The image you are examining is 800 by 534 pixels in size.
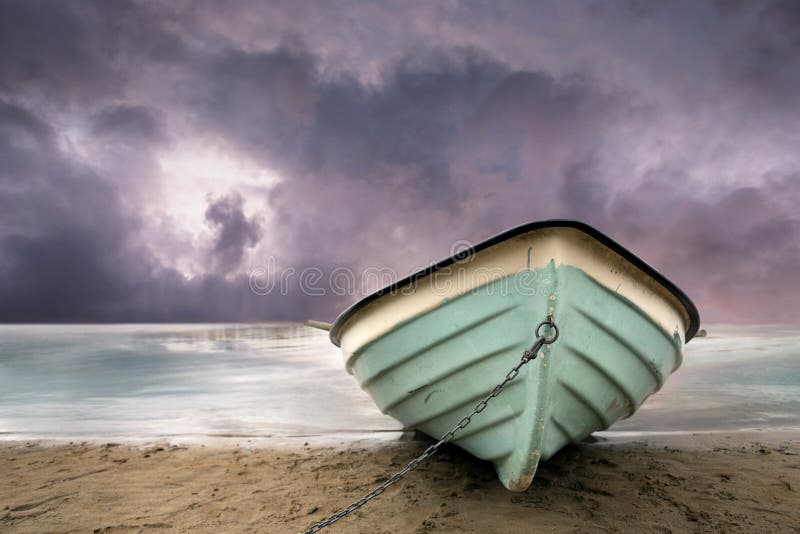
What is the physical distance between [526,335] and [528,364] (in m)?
0.20

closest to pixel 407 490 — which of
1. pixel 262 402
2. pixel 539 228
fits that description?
pixel 539 228

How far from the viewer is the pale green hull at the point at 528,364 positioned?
283cm

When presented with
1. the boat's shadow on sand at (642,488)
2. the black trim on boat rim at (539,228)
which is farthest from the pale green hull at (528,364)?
the boat's shadow on sand at (642,488)

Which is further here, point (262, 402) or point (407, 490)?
point (262, 402)

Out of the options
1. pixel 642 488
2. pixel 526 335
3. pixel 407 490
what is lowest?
pixel 642 488

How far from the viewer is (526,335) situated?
286cm

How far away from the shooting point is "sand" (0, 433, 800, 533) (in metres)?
3.32

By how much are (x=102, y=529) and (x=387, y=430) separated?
3.80m

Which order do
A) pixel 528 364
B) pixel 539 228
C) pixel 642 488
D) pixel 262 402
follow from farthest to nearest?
1. pixel 262 402
2. pixel 642 488
3. pixel 528 364
4. pixel 539 228

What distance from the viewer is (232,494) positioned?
3992mm

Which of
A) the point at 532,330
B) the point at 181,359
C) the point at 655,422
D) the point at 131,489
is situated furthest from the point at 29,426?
the point at 181,359

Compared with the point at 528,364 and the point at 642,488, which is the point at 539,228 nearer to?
the point at 528,364

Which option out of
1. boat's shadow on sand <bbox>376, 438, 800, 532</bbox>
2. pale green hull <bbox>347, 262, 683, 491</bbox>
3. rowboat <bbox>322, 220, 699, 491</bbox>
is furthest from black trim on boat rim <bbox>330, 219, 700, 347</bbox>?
boat's shadow on sand <bbox>376, 438, 800, 532</bbox>

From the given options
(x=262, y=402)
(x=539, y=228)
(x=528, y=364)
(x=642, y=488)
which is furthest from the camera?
(x=262, y=402)
